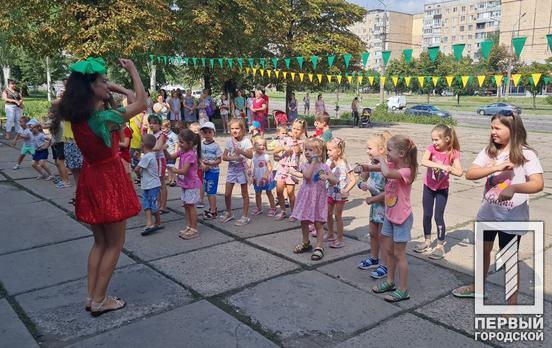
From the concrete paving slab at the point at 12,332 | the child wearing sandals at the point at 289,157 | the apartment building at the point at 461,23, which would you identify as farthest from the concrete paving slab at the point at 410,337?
the apartment building at the point at 461,23

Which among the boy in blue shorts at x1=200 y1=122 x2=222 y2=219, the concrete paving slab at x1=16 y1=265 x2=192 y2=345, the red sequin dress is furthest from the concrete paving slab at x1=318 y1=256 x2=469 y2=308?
the boy in blue shorts at x1=200 y1=122 x2=222 y2=219

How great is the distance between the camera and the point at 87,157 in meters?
3.53

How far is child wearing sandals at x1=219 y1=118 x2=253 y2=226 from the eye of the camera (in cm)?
626

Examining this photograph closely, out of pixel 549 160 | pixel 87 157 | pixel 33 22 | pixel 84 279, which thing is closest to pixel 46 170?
pixel 84 279

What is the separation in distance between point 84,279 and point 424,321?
3.22 meters

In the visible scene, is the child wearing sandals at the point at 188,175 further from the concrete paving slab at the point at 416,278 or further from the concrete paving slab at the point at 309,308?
the concrete paving slab at the point at 416,278

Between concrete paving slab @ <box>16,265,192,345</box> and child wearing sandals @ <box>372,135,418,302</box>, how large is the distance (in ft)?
6.14

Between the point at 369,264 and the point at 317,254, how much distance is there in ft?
1.91

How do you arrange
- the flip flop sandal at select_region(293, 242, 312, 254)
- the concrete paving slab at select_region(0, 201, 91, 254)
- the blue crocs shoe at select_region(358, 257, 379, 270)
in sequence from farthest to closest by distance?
the concrete paving slab at select_region(0, 201, 91, 254)
the flip flop sandal at select_region(293, 242, 312, 254)
the blue crocs shoe at select_region(358, 257, 379, 270)

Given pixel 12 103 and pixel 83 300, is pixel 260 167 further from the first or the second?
pixel 12 103

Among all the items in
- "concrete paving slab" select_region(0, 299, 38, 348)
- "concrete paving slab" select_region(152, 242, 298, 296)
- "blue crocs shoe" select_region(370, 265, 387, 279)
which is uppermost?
"blue crocs shoe" select_region(370, 265, 387, 279)

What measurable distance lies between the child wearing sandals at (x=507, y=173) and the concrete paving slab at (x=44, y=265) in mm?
3631

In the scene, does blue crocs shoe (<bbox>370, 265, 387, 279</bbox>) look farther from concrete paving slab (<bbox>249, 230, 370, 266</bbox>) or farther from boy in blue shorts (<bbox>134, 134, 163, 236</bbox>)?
boy in blue shorts (<bbox>134, 134, 163, 236</bbox>)

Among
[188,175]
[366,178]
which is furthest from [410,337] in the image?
[188,175]
